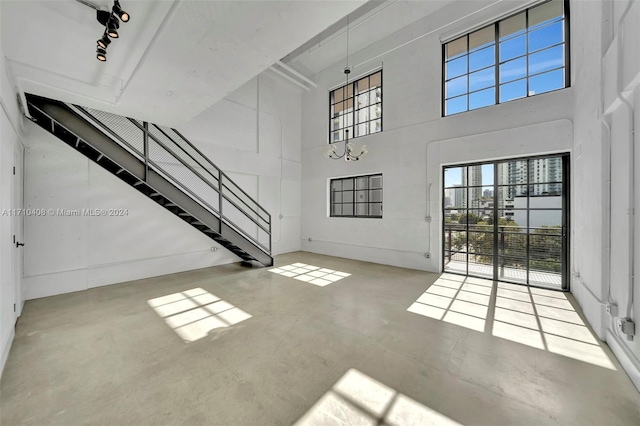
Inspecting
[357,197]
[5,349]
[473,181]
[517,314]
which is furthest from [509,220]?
[5,349]

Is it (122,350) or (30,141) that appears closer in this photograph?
(122,350)

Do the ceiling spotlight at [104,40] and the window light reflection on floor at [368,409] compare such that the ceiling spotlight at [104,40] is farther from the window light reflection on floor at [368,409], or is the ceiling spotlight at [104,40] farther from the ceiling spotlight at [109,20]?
the window light reflection on floor at [368,409]

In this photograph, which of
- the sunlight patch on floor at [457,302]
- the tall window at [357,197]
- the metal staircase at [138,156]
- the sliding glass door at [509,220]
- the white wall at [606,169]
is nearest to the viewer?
the white wall at [606,169]

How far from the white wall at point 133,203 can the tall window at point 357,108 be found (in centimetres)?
165

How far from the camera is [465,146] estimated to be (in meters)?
5.25

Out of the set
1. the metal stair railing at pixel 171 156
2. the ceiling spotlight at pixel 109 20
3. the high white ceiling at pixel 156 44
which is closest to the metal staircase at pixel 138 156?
the metal stair railing at pixel 171 156

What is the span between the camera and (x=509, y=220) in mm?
4871

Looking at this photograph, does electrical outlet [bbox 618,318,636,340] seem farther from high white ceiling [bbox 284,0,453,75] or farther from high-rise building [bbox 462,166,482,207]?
high white ceiling [bbox 284,0,453,75]

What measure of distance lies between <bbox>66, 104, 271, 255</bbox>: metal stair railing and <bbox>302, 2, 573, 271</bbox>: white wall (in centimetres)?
315

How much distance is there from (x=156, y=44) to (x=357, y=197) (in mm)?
5711

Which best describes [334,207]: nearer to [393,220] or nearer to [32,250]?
[393,220]

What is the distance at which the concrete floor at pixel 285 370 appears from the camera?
173 cm

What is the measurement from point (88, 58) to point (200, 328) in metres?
3.26

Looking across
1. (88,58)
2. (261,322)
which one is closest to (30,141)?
(88,58)
